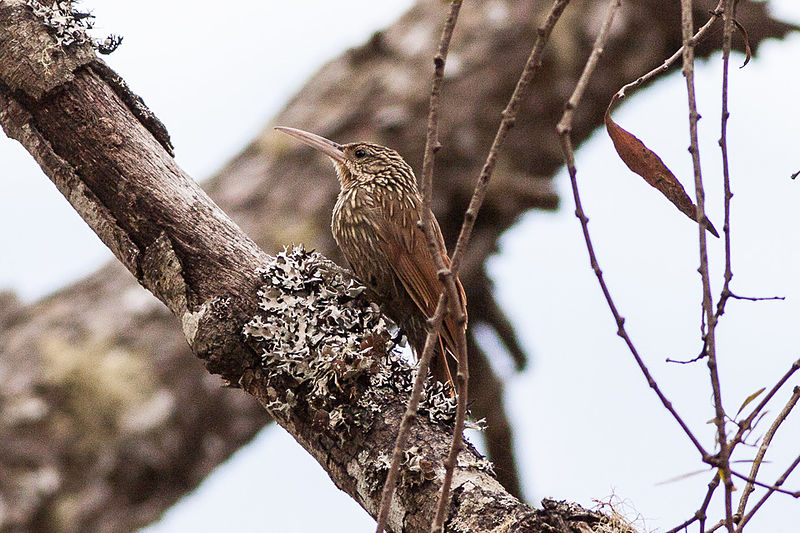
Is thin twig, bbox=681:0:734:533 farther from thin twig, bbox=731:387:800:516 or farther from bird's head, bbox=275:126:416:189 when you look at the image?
bird's head, bbox=275:126:416:189

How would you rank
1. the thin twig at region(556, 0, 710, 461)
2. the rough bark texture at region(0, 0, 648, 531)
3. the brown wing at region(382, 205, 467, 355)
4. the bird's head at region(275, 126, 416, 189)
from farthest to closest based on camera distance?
the bird's head at region(275, 126, 416, 189), the brown wing at region(382, 205, 467, 355), the rough bark texture at region(0, 0, 648, 531), the thin twig at region(556, 0, 710, 461)

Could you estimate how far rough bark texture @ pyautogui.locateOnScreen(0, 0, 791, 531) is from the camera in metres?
4.54

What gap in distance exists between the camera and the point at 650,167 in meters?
1.98

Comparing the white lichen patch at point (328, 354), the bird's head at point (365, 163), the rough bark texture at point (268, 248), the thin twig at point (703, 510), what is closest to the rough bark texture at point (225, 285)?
the white lichen patch at point (328, 354)

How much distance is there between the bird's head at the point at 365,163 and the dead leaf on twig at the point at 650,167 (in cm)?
188

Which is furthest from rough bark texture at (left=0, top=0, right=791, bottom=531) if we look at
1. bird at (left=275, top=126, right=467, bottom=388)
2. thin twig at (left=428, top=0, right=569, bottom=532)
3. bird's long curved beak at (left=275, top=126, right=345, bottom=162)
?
thin twig at (left=428, top=0, right=569, bottom=532)

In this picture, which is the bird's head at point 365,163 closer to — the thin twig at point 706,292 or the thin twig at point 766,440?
the thin twig at point 766,440

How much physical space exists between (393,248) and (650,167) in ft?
4.66

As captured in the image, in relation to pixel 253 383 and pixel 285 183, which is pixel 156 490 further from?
pixel 253 383

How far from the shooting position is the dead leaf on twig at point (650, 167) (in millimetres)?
1967

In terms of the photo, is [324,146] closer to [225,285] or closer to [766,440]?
[225,285]

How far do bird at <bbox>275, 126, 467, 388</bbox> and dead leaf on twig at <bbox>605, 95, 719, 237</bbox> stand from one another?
0.98 metres

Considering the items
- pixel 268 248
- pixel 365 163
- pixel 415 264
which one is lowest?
pixel 415 264

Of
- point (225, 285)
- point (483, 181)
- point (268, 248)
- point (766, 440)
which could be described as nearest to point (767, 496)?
point (766, 440)
